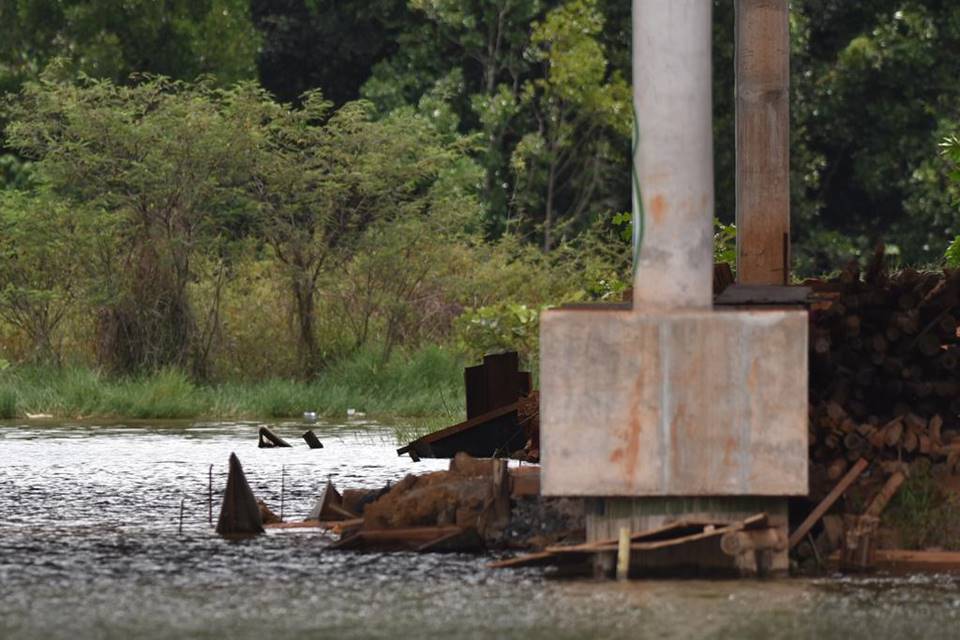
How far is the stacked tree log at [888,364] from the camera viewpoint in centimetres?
1270

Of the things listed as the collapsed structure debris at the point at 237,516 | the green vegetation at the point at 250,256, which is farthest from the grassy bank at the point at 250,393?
the collapsed structure debris at the point at 237,516

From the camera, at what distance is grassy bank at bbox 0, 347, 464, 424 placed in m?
26.0

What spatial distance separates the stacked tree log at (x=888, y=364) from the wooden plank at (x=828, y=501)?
0.76 ft

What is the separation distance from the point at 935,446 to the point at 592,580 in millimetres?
2413

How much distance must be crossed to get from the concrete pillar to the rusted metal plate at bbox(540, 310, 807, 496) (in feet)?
17.4

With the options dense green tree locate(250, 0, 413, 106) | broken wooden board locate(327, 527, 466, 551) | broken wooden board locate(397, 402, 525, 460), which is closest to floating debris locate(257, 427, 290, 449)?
broken wooden board locate(397, 402, 525, 460)

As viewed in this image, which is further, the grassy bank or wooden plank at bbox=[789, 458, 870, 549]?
the grassy bank

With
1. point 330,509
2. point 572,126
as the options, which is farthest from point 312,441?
point 572,126

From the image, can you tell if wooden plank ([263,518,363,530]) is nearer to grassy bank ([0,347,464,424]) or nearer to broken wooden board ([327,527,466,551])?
broken wooden board ([327,527,466,551])

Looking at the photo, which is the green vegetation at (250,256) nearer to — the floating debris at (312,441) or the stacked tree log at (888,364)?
the floating debris at (312,441)

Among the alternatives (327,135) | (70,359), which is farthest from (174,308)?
(327,135)

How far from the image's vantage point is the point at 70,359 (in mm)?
28984

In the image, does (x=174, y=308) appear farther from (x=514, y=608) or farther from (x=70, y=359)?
(x=514, y=608)

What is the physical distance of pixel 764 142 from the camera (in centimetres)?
1698
